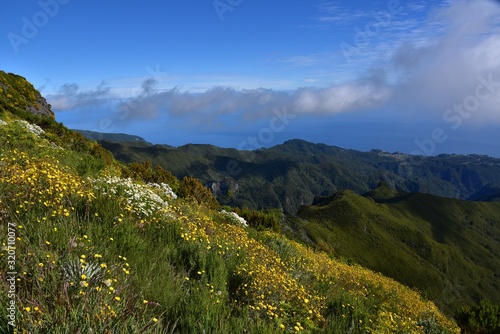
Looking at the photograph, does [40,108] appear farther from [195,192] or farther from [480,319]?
[480,319]

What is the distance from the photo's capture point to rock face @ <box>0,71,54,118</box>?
3155 cm

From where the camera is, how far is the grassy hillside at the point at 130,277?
11.2 ft

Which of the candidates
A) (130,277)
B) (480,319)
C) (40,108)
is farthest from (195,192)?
(40,108)

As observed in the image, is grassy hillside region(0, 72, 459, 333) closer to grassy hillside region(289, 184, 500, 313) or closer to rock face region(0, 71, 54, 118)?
rock face region(0, 71, 54, 118)

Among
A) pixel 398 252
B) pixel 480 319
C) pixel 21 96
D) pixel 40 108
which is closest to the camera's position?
pixel 480 319

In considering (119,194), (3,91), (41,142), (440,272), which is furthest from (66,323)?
(440,272)

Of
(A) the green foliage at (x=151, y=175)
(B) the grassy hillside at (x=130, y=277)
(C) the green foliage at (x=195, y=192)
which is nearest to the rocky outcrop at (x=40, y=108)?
(A) the green foliage at (x=151, y=175)

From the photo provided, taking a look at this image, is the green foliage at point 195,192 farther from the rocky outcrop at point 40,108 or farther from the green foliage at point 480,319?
the rocky outcrop at point 40,108

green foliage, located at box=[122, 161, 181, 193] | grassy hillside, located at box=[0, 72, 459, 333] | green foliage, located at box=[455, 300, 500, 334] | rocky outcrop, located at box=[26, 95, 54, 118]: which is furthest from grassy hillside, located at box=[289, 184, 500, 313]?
grassy hillside, located at box=[0, 72, 459, 333]

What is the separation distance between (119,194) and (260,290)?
4.78 metres

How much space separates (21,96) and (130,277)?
127 ft

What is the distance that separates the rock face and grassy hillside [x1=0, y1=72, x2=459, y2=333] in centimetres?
2591

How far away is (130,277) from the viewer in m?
4.73

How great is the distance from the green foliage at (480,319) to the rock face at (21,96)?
109ft
